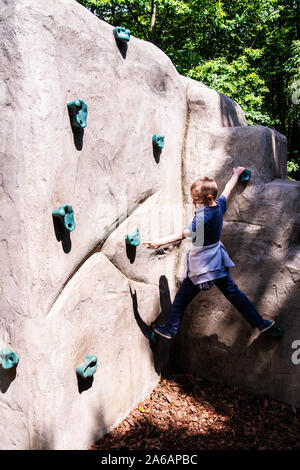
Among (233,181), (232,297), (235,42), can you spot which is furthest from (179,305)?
(235,42)

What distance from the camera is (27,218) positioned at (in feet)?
7.57

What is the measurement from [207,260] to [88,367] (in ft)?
3.98

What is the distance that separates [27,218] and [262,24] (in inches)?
516

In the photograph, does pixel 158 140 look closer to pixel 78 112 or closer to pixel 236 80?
pixel 78 112

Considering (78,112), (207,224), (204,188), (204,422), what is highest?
(78,112)

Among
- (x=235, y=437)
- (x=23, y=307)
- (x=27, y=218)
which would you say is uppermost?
(x=27, y=218)

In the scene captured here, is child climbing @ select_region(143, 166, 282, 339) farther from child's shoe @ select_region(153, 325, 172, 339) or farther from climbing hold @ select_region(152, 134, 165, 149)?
climbing hold @ select_region(152, 134, 165, 149)

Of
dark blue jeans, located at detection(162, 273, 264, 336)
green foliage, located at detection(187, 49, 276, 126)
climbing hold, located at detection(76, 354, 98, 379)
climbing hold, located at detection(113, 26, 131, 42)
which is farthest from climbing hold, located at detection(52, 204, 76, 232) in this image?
green foliage, located at detection(187, 49, 276, 126)

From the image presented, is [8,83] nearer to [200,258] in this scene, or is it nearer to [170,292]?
[200,258]

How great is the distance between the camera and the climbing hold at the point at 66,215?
2353 mm

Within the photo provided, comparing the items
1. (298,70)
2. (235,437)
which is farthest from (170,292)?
(298,70)

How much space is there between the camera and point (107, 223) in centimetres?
285

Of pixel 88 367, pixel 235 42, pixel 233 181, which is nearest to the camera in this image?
pixel 88 367

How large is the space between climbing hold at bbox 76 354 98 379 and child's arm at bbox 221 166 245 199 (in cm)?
169
